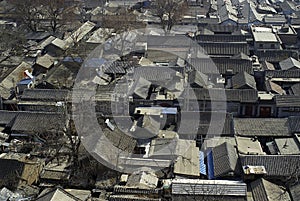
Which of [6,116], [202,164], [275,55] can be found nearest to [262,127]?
[202,164]

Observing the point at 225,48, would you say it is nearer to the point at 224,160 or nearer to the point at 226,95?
the point at 226,95

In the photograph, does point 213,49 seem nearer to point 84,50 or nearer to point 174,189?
point 84,50

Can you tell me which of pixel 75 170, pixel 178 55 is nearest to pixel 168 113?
pixel 75 170

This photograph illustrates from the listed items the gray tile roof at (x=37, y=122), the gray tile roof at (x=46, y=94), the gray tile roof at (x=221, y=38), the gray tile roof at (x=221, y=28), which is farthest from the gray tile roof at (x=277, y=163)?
the gray tile roof at (x=221, y=28)

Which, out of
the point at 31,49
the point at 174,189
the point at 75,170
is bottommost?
the point at 31,49

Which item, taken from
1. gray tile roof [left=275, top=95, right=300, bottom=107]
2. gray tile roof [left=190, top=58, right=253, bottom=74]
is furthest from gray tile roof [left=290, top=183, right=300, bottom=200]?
gray tile roof [left=190, top=58, right=253, bottom=74]

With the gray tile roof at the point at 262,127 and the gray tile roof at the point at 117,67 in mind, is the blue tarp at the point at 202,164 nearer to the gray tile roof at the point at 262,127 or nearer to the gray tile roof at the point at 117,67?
the gray tile roof at the point at 262,127

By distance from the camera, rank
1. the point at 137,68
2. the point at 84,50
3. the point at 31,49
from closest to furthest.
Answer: the point at 137,68 → the point at 84,50 → the point at 31,49
